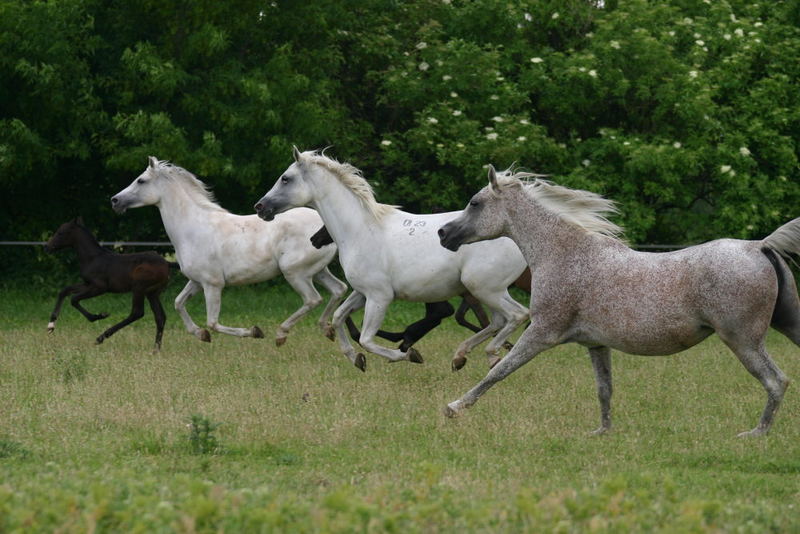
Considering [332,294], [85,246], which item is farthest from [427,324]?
[85,246]

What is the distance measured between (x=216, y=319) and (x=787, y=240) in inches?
282

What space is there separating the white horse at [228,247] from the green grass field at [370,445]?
1.87 feet

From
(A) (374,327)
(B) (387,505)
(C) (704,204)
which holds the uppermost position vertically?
(B) (387,505)

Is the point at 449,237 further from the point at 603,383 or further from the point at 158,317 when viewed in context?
the point at 158,317

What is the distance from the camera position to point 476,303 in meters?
12.8

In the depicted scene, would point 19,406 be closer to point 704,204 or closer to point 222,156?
point 222,156

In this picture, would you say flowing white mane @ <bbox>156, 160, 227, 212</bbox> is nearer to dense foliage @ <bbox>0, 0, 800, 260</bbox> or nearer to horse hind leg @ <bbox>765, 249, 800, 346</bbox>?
dense foliage @ <bbox>0, 0, 800, 260</bbox>

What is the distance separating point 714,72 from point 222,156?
843 cm

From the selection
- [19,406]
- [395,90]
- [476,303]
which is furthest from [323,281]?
[395,90]

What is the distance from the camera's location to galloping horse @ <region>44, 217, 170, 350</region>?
13.7 metres

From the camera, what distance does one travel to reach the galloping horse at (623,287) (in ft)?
25.8

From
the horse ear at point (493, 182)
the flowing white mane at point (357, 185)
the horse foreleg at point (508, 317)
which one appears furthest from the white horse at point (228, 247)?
the horse ear at point (493, 182)

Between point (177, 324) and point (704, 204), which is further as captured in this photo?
point (704, 204)

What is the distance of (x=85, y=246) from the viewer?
47.4ft
